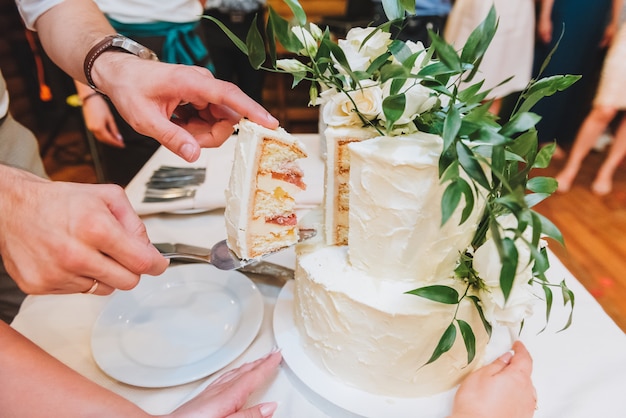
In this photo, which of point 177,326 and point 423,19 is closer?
point 177,326

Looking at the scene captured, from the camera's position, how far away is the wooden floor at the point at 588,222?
2549 millimetres

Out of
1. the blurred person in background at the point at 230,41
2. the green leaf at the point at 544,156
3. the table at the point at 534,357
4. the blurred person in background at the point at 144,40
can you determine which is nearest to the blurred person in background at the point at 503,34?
the blurred person in background at the point at 230,41

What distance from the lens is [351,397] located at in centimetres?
89

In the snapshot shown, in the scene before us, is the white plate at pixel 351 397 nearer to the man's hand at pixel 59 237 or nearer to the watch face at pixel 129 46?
the man's hand at pixel 59 237

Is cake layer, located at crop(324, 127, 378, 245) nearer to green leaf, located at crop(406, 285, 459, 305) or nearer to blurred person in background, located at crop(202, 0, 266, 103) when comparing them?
green leaf, located at crop(406, 285, 459, 305)

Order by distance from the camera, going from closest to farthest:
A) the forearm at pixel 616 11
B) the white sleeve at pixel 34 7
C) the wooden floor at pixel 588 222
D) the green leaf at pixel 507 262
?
the green leaf at pixel 507 262, the white sleeve at pixel 34 7, the wooden floor at pixel 588 222, the forearm at pixel 616 11

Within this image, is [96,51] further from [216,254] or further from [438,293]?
[438,293]

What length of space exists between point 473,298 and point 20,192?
2.63ft

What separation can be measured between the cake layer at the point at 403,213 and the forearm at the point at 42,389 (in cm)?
52

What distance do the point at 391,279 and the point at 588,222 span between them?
2.92m

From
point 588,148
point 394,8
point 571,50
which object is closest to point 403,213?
point 394,8

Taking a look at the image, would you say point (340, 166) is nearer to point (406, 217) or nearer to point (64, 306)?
point (406, 217)

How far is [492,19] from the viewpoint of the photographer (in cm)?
68

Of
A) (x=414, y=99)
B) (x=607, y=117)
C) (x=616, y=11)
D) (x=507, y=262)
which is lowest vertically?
(x=607, y=117)
